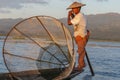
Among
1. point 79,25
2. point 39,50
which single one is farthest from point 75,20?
point 39,50

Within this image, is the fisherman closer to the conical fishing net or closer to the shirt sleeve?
the shirt sleeve

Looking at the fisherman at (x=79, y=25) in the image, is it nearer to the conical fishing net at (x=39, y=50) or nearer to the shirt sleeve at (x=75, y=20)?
the shirt sleeve at (x=75, y=20)

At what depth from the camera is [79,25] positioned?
42.7 feet

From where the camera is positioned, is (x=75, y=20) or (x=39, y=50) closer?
(x=75, y=20)

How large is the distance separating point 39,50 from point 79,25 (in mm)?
1379

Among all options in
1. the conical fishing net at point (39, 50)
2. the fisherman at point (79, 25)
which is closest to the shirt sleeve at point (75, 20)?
the fisherman at point (79, 25)

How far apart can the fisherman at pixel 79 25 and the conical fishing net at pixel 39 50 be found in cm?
39

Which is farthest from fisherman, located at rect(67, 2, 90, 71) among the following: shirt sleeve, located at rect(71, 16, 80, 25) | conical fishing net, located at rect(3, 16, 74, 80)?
conical fishing net, located at rect(3, 16, 74, 80)

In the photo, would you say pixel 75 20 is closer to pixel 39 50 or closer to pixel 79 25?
pixel 79 25

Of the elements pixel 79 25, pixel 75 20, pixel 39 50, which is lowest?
pixel 39 50

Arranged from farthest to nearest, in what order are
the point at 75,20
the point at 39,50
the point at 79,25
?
the point at 39,50 < the point at 79,25 < the point at 75,20

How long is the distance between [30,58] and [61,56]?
1023 mm

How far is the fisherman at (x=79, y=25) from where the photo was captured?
42.3ft

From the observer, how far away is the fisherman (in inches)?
508
